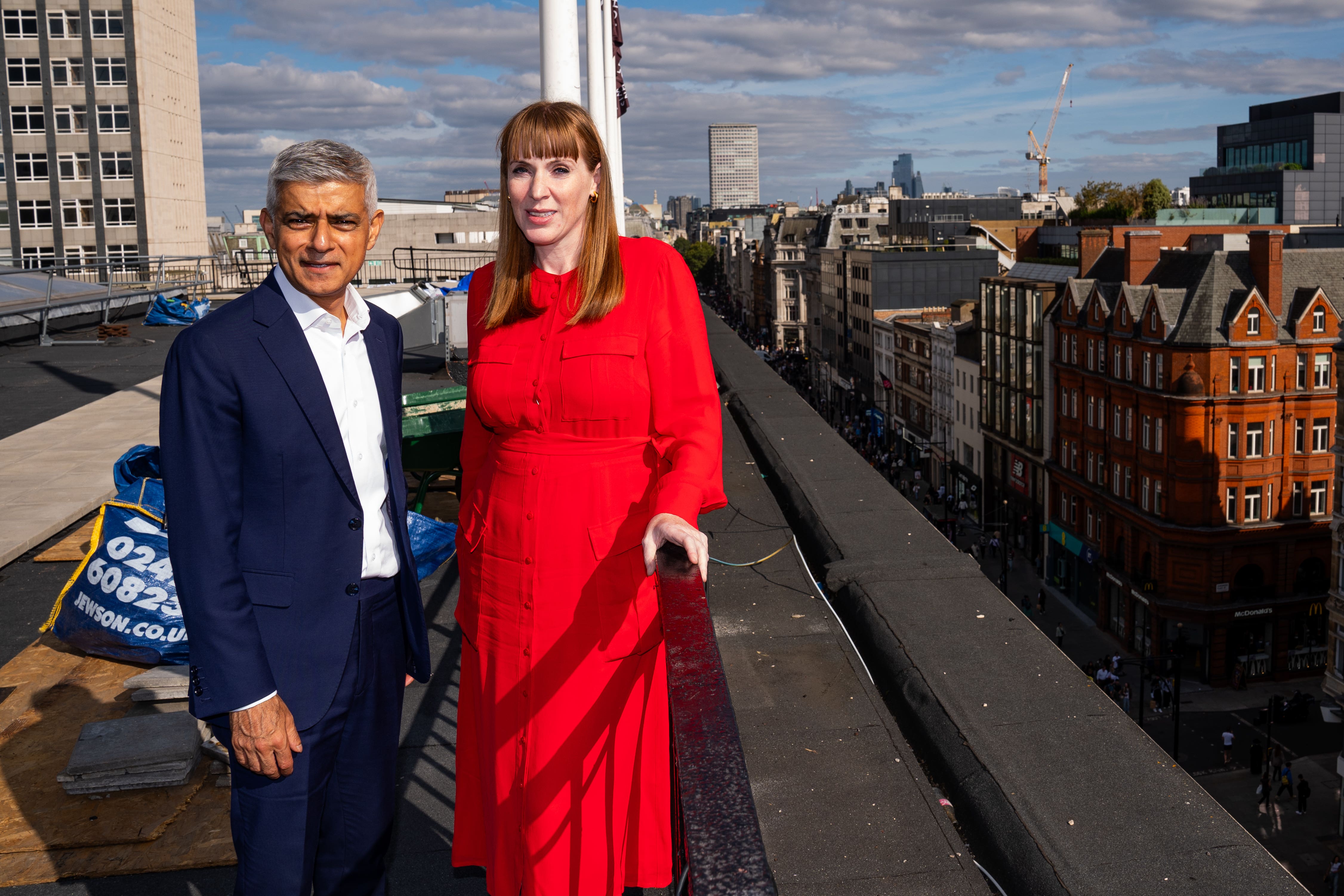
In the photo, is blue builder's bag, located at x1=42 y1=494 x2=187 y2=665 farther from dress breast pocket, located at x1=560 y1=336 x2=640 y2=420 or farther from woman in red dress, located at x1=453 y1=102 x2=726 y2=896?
dress breast pocket, located at x1=560 y1=336 x2=640 y2=420

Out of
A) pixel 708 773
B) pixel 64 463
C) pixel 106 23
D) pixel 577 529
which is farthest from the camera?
pixel 106 23

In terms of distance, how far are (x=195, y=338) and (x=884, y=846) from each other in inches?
86.2

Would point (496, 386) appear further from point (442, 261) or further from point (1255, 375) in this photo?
point (1255, 375)

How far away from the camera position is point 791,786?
11.4 ft

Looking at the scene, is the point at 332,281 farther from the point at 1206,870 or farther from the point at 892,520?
the point at 892,520

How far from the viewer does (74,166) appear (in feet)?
181

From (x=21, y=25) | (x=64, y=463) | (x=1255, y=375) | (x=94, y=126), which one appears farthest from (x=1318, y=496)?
(x=21, y=25)

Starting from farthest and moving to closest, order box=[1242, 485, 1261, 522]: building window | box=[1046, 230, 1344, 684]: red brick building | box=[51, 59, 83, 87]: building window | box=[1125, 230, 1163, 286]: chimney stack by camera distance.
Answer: box=[51, 59, 83, 87]: building window
box=[1125, 230, 1163, 286]: chimney stack
box=[1242, 485, 1261, 522]: building window
box=[1046, 230, 1344, 684]: red brick building

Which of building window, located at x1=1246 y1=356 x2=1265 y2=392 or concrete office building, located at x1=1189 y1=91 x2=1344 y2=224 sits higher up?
concrete office building, located at x1=1189 y1=91 x2=1344 y2=224

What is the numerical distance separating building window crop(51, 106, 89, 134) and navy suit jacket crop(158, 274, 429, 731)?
5978 cm

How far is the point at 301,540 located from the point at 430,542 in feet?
13.1

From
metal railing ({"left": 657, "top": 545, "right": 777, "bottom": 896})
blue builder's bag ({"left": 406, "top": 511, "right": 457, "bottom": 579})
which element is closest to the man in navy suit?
metal railing ({"left": 657, "top": 545, "right": 777, "bottom": 896})

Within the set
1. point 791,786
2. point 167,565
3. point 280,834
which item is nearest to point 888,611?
point 791,786

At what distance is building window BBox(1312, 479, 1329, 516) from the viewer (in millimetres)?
46500
